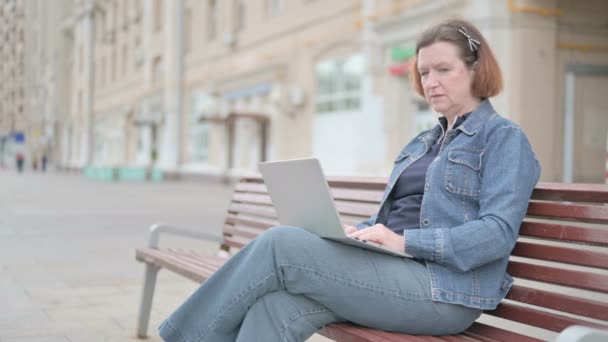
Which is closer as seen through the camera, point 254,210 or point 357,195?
Answer: point 357,195

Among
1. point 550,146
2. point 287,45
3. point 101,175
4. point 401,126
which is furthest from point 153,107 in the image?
point 550,146

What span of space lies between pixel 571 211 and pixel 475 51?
65 centimetres

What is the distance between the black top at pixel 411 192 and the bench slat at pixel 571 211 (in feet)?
1.27

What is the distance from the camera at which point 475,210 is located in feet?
8.25

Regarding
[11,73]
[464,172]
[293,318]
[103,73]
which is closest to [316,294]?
[293,318]

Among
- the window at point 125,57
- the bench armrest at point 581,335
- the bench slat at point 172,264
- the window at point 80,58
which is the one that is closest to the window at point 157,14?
the window at point 125,57

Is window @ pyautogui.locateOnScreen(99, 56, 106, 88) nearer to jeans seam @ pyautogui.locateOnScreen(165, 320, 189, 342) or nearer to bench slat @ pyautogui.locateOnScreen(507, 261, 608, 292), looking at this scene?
jeans seam @ pyautogui.locateOnScreen(165, 320, 189, 342)

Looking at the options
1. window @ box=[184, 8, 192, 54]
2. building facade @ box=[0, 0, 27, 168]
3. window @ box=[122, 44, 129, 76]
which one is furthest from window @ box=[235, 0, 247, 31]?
building facade @ box=[0, 0, 27, 168]

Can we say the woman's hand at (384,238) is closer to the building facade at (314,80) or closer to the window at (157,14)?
the building facade at (314,80)

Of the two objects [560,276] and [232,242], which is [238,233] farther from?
[560,276]

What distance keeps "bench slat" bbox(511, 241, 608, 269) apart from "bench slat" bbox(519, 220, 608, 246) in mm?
34

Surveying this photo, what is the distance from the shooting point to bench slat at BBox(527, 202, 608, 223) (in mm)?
2312

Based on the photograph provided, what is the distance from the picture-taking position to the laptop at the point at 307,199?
238 centimetres

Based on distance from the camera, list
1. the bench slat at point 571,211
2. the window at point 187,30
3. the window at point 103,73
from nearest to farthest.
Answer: the bench slat at point 571,211
the window at point 187,30
the window at point 103,73
